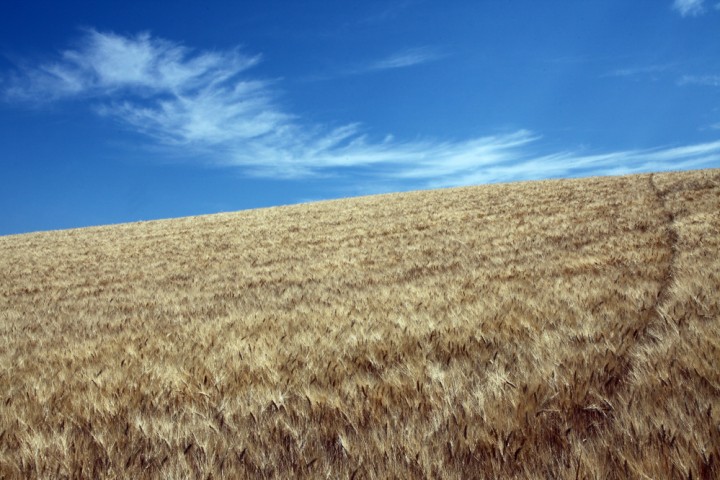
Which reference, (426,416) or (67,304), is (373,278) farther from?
(67,304)

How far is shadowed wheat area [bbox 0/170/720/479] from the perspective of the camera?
2.01 m

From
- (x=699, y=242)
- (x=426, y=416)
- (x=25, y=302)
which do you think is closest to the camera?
(x=426, y=416)

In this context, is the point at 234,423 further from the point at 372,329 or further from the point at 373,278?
the point at 373,278

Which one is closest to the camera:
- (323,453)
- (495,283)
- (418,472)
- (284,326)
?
(418,472)

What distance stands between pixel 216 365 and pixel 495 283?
441cm

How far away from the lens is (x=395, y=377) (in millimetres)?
3006

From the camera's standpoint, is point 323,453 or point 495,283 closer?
point 323,453

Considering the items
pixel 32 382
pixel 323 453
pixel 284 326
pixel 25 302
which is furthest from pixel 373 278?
pixel 25 302

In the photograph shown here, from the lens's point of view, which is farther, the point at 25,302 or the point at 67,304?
the point at 25,302

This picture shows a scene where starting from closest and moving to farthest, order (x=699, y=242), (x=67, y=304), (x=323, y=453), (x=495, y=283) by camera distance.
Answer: (x=323, y=453)
(x=495, y=283)
(x=699, y=242)
(x=67, y=304)

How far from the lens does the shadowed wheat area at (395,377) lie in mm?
2010

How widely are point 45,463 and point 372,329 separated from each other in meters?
2.88

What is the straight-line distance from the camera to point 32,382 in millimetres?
3729

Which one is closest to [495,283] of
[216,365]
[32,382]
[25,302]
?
[216,365]
